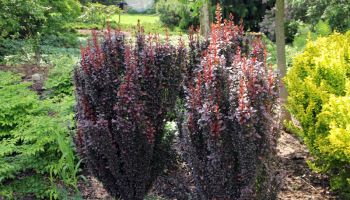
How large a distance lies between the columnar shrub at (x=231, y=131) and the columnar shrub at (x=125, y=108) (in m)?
0.46

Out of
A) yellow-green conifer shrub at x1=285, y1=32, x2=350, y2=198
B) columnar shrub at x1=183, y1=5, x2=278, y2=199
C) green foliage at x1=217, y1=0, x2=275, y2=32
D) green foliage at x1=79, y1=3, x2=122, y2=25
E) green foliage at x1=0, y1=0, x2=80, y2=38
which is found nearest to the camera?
columnar shrub at x1=183, y1=5, x2=278, y2=199

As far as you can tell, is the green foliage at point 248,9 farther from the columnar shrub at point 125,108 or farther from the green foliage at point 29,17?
the columnar shrub at point 125,108

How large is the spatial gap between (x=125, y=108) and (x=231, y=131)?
2.70 feet

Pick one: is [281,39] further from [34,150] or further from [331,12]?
[331,12]

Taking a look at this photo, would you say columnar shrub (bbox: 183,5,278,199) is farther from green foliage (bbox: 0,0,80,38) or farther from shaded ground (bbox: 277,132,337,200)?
green foliage (bbox: 0,0,80,38)

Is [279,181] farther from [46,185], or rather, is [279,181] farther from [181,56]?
[46,185]

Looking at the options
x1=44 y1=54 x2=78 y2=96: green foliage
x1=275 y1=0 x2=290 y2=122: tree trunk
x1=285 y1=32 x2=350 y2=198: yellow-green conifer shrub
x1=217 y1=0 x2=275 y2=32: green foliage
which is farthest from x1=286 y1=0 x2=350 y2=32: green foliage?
A: x1=44 y1=54 x2=78 y2=96: green foliage

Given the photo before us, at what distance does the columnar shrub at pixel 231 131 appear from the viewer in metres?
2.95

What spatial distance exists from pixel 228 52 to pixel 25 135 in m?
2.18

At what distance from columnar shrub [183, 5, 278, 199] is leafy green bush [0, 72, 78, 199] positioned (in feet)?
4.14

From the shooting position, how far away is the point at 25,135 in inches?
182

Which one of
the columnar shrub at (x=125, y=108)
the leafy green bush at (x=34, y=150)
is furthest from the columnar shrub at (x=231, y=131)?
the leafy green bush at (x=34, y=150)

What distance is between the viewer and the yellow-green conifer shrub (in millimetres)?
3675

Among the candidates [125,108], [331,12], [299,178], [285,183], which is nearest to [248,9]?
[331,12]
